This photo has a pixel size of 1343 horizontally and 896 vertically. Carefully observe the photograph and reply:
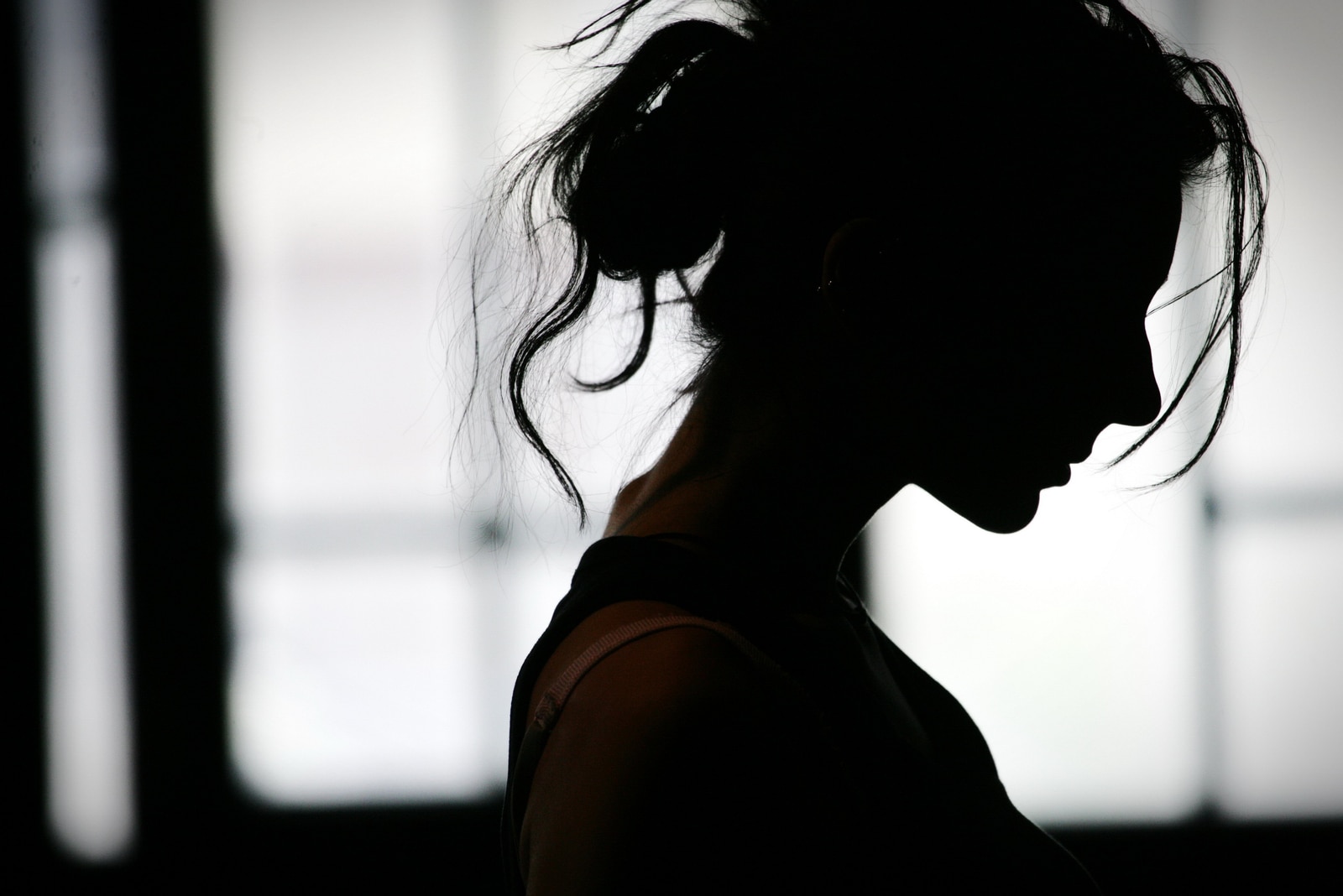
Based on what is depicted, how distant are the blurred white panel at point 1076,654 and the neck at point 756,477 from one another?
1.46m

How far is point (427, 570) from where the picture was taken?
6.73ft

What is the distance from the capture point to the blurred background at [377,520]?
190 centimetres

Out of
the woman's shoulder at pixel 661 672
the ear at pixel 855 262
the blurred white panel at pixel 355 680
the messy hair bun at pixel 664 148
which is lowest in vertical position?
the blurred white panel at pixel 355 680

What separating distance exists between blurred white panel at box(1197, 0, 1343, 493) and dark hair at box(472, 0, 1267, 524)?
1.60 metres

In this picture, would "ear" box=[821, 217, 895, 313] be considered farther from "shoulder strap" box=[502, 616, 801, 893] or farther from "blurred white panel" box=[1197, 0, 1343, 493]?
"blurred white panel" box=[1197, 0, 1343, 493]

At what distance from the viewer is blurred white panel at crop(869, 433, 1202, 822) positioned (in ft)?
6.20

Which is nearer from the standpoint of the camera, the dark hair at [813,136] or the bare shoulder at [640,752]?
the bare shoulder at [640,752]

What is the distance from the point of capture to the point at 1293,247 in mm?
1881

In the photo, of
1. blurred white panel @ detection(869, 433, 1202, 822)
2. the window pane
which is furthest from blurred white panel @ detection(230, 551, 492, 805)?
blurred white panel @ detection(869, 433, 1202, 822)

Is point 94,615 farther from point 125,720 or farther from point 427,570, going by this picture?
point 427,570

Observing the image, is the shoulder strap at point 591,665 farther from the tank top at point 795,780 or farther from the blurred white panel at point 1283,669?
the blurred white panel at point 1283,669

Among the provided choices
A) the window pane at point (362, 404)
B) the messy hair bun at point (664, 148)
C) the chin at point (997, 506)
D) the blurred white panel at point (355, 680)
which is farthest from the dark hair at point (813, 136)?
the blurred white panel at point (355, 680)

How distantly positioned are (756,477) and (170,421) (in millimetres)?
1987

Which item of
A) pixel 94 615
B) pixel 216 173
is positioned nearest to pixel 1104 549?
pixel 216 173
